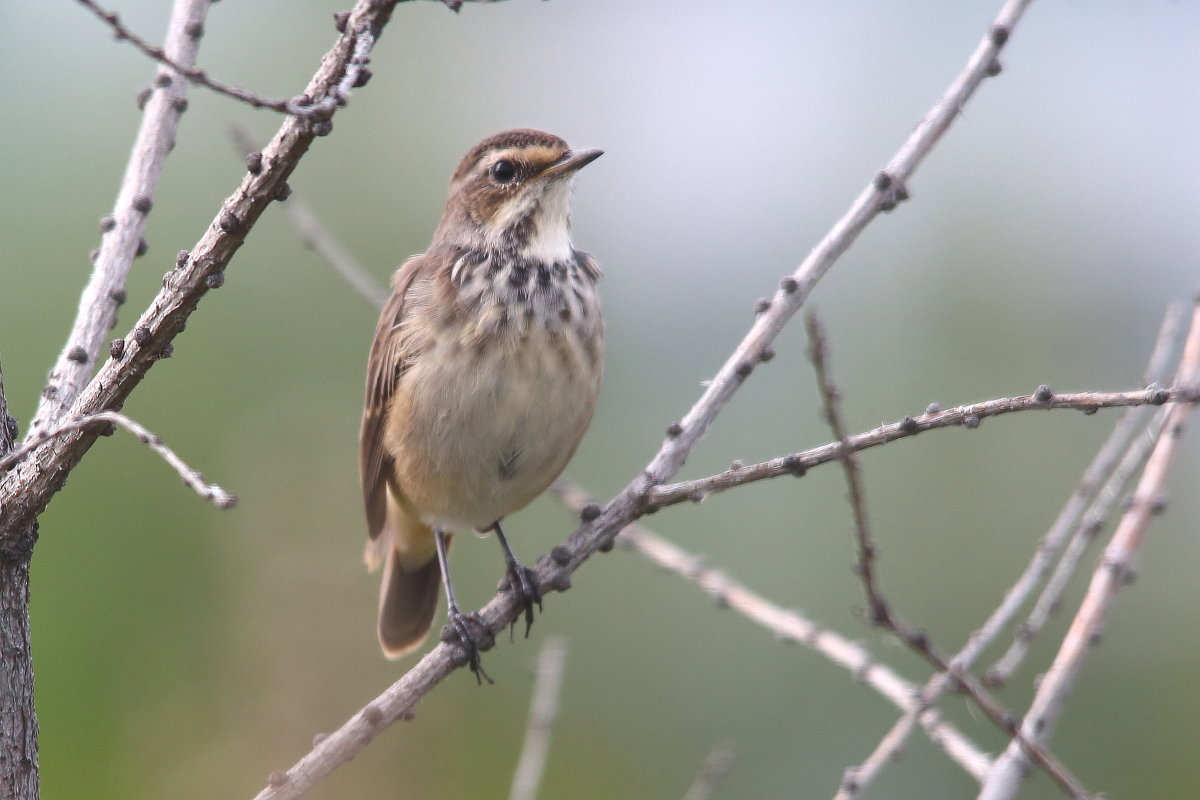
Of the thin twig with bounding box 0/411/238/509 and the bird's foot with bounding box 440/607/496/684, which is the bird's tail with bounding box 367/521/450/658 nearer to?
the bird's foot with bounding box 440/607/496/684

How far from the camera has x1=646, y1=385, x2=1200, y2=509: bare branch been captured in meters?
2.78

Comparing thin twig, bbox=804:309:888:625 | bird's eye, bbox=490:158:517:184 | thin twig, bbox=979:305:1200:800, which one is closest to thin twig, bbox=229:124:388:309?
bird's eye, bbox=490:158:517:184

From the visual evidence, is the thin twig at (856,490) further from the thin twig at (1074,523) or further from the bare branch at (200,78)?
the bare branch at (200,78)

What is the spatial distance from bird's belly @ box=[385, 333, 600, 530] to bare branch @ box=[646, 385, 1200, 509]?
114 centimetres

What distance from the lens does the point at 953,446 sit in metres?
9.80

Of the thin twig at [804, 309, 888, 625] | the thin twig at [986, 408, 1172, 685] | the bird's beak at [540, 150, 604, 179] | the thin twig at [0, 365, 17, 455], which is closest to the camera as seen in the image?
the thin twig at [804, 309, 888, 625]

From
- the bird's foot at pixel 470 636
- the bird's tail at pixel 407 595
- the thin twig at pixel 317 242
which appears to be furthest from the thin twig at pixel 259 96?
the bird's tail at pixel 407 595

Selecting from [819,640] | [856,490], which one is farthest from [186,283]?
[819,640]

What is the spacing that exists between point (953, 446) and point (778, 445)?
55.9 inches

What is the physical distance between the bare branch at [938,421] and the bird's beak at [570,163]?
1.74 meters

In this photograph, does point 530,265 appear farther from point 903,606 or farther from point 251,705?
point 903,606

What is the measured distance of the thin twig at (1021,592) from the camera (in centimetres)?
301

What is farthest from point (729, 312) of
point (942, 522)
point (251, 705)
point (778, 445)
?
point (251, 705)

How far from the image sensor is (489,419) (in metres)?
4.54
